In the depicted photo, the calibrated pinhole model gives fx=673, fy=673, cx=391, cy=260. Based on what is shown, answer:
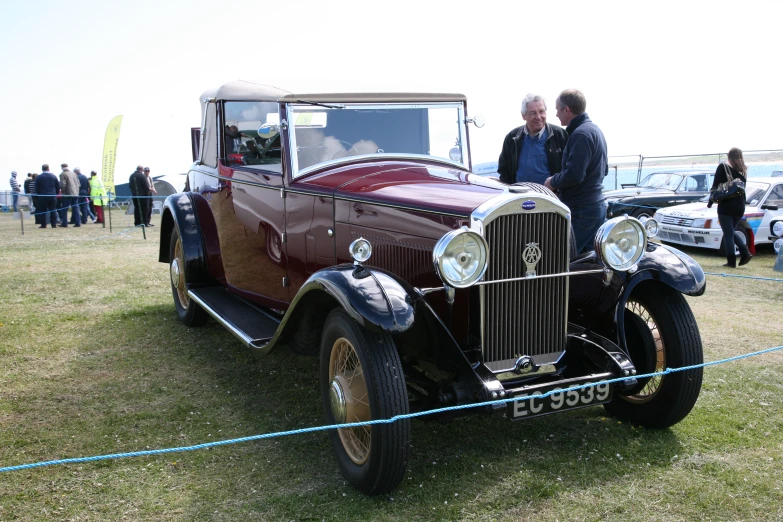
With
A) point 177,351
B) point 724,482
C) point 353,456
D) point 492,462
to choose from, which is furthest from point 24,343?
point 724,482

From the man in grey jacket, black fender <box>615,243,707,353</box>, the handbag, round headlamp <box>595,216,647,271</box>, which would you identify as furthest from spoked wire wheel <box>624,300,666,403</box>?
the man in grey jacket

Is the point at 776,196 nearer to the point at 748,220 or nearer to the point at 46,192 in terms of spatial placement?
the point at 748,220

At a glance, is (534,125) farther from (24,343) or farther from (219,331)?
(24,343)

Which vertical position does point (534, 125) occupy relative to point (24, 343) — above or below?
above

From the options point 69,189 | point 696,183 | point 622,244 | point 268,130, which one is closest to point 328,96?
point 268,130

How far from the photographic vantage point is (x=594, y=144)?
485cm

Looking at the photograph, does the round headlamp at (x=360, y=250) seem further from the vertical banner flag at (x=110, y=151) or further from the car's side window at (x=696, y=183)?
the vertical banner flag at (x=110, y=151)

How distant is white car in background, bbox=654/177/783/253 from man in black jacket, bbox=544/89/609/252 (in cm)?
710

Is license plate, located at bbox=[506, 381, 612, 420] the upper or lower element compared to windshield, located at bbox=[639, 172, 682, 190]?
lower

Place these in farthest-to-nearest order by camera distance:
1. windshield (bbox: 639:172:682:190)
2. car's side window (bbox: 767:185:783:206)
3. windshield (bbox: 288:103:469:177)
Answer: windshield (bbox: 639:172:682:190) < car's side window (bbox: 767:185:783:206) < windshield (bbox: 288:103:469:177)

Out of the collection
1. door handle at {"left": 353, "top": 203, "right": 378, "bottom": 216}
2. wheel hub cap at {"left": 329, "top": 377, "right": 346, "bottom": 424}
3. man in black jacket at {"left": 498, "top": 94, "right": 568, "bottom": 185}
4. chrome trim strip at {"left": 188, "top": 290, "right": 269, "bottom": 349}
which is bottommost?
wheel hub cap at {"left": 329, "top": 377, "right": 346, "bottom": 424}

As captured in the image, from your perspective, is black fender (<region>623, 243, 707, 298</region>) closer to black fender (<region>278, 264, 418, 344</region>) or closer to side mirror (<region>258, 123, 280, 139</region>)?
black fender (<region>278, 264, 418, 344</region>)

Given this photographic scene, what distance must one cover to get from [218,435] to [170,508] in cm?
80

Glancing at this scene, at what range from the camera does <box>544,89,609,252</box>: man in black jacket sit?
483cm
